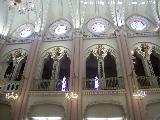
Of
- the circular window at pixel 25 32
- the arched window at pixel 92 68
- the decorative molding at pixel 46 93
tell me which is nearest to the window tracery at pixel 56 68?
the decorative molding at pixel 46 93

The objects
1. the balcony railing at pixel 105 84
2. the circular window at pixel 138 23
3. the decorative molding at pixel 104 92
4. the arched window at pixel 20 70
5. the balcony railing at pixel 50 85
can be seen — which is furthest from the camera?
the circular window at pixel 138 23

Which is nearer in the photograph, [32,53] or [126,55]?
[126,55]

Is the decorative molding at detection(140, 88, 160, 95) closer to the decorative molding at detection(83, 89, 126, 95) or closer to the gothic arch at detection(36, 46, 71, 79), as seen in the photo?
the decorative molding at detection(83, 89, 126, 95)

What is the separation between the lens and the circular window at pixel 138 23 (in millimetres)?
18078

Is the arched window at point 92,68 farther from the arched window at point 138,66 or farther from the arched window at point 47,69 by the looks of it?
the arched window at point 138,66

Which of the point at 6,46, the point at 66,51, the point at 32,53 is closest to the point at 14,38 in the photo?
the point at 6,46

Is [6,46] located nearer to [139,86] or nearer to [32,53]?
[32,53]

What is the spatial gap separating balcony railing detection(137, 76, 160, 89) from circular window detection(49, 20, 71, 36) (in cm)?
729

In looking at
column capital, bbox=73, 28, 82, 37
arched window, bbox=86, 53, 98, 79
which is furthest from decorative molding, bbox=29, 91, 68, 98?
column capital, bbox=73, 28, 82, 37

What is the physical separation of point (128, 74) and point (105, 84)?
160 cm

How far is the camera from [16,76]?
1659cm

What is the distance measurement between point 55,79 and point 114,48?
480 centimetres

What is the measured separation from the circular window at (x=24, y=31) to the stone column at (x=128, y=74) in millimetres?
7351

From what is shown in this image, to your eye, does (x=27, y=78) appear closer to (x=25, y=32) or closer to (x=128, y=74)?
(x=25, y=32)
